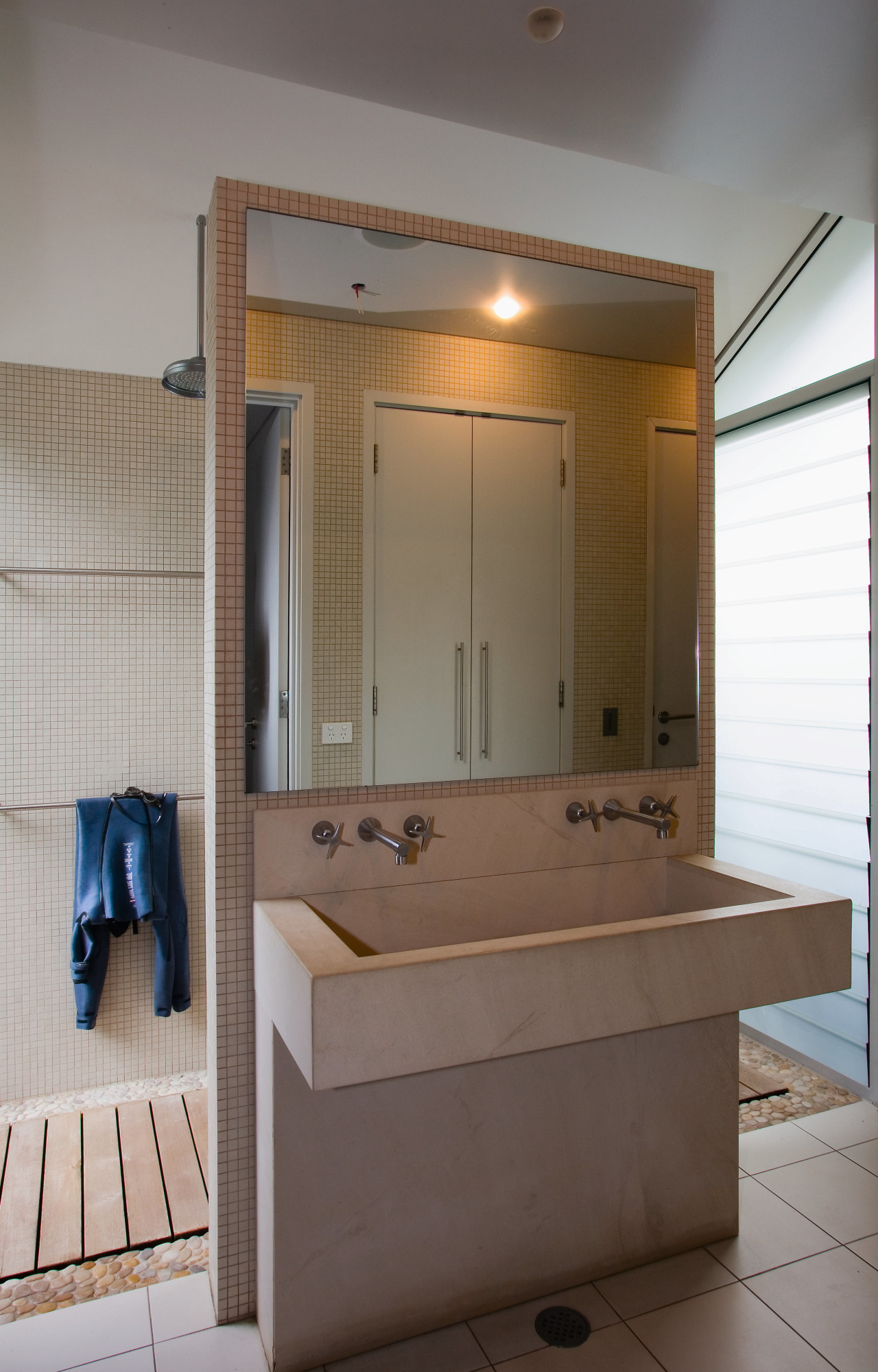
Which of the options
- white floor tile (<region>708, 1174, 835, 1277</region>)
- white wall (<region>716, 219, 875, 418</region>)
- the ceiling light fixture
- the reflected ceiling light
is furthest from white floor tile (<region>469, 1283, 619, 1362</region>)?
white wall (<region>716, 219, 875, 418</region>)

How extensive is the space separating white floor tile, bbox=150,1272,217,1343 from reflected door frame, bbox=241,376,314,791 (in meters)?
1.09

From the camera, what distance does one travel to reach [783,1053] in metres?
2.95

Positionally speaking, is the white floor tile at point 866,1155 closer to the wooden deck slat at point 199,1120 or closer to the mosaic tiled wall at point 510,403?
the mosaic tiled wall at point 510,403

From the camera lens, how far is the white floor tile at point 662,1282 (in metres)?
1.79

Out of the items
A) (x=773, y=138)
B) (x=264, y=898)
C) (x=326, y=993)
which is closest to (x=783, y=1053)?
(x=264, y=898)

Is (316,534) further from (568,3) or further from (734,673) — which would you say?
(734,673)

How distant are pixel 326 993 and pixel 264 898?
1.69 ft

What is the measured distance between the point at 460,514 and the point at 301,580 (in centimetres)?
40

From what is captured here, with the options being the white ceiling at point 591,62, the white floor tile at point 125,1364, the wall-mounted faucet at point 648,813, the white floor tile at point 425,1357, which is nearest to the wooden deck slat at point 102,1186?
the white floor tile at point 125,1364

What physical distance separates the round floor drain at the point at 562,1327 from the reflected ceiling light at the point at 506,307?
2.13 metres

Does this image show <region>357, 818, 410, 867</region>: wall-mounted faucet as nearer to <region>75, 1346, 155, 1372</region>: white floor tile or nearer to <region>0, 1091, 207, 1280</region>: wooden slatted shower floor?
<region>75, 1346, 155, 1372</region>: white floor tile

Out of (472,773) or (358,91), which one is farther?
(472,773)

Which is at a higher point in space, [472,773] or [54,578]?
[54,578]

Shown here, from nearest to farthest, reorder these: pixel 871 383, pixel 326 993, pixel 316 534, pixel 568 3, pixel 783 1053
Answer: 1. pixel 326 993
2. pixel 568 3
3. pixel 316 534
4. pixel 871 383
5. pixel 783 1053
